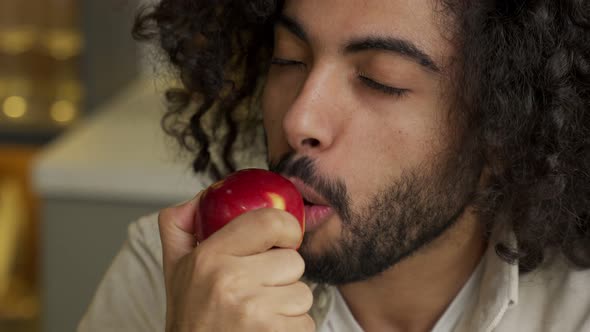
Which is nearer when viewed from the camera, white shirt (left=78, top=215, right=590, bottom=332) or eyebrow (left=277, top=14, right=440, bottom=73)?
eyebrow (left=277, top=14, right=440, bottom=73)

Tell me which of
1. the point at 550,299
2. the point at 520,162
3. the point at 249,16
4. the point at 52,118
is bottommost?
the point at 52,118

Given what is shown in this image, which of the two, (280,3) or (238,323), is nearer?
(238,323)

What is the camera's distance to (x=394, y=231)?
1210mm

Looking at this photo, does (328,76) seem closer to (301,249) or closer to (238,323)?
(301,249)

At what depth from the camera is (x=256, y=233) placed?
1.00 m

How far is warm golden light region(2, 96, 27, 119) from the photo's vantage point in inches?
105

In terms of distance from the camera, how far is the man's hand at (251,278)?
1.01 meters

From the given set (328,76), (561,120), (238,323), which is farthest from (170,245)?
(561,120)

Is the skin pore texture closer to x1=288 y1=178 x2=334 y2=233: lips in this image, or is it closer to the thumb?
x1=288 y1=178 x2=334 y2=233: lips

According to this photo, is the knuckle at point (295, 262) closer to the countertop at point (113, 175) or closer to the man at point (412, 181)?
the man at point (412, 181)

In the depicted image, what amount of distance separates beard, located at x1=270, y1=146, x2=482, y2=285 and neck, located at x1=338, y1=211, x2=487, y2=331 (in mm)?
49

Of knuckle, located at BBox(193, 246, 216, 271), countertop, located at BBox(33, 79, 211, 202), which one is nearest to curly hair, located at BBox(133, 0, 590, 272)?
knuckle, located at BBox(193, 246, 216, 271)

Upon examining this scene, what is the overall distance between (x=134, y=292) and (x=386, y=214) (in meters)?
0.40

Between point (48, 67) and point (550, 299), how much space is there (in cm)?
174
